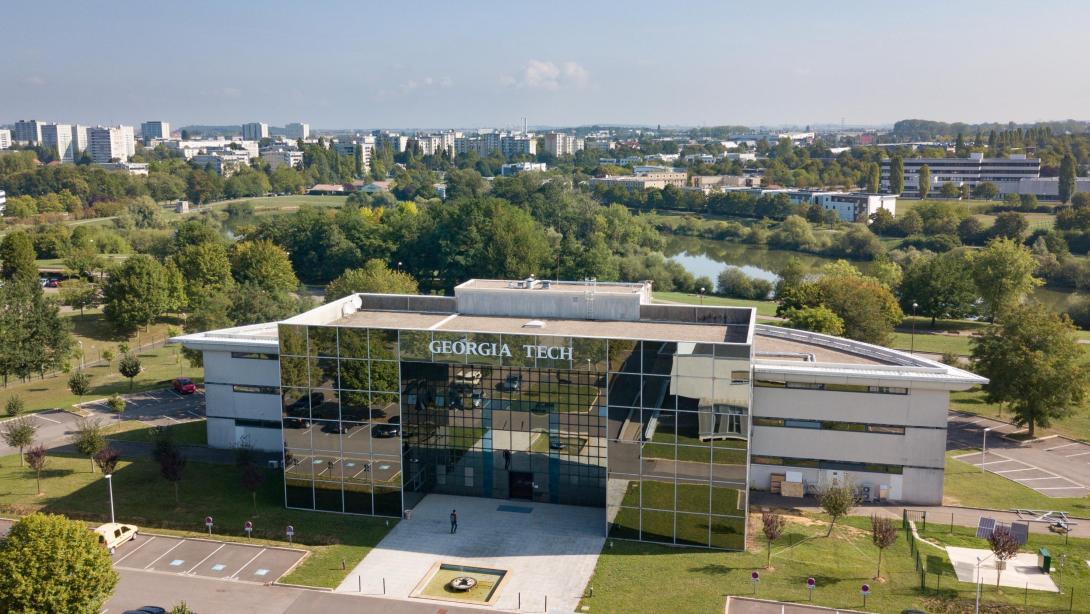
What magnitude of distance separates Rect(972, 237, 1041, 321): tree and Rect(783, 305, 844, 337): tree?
2221 centimetres

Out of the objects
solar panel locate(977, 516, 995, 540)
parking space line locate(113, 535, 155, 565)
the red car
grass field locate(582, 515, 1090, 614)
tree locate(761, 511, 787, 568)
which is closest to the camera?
grass field locate(582, 515, 1090, 614)

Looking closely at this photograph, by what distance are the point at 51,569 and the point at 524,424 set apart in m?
15.4

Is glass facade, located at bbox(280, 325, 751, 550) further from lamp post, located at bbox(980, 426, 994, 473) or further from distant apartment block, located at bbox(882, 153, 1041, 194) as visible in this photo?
distant apartment block, located at bbox(882, 153, 1041, 194)

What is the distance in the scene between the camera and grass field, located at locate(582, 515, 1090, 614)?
971 inches

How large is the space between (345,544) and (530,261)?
165 ft

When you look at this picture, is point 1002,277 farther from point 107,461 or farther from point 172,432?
point 107,461

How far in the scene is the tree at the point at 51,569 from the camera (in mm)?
20750

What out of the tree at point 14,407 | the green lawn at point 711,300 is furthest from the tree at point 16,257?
the green lawn at point 711,300

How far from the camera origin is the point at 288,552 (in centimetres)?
2839

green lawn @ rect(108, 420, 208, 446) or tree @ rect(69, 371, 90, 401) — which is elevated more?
tree @ rect(69, 371, 90, 401)

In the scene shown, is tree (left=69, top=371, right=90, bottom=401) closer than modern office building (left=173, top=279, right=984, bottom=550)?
No

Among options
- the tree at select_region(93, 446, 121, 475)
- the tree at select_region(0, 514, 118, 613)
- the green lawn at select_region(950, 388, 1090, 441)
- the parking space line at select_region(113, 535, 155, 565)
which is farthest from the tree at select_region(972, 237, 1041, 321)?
the tree at select_region(0, 514, 118, 613)

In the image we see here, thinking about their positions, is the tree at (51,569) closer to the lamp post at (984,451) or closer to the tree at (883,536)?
the tree at (883,536)

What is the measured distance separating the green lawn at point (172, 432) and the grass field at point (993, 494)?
101ft
